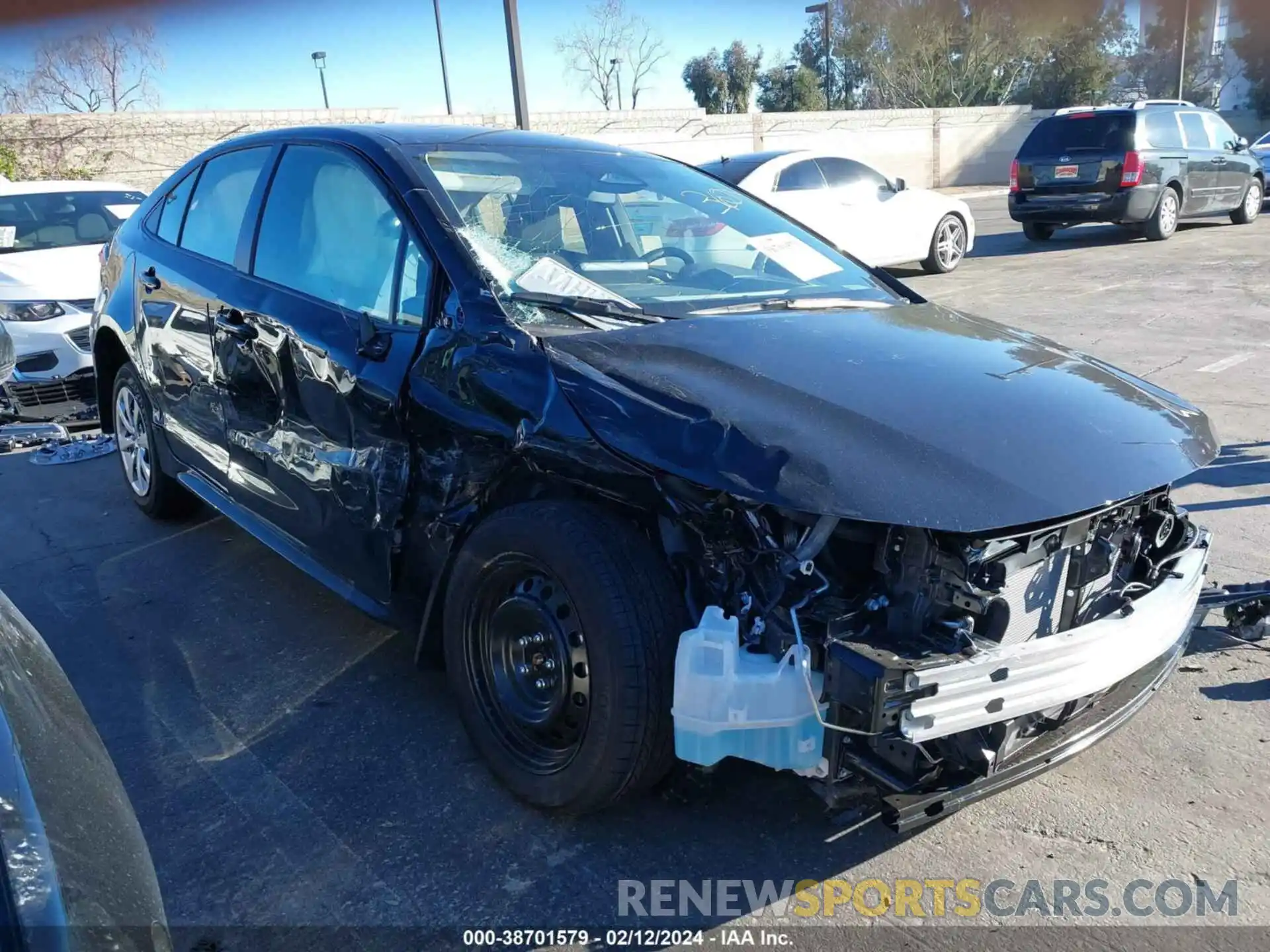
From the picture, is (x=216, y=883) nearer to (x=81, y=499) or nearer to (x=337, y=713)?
(x=337, y=713)

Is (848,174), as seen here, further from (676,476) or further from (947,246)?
(676,476)

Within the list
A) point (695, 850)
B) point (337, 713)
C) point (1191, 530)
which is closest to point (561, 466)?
point (695, 850)

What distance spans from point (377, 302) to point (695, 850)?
1.86 m

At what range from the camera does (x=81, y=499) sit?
5.71 m

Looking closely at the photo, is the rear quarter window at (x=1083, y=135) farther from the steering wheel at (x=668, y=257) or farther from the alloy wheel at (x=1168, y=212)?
the steering wheel at (x=668, y=257)

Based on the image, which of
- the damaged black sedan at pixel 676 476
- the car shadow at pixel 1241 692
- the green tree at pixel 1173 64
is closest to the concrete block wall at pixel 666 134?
the green tree at pixel 1173 64

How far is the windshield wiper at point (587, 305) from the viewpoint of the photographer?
9.60ft

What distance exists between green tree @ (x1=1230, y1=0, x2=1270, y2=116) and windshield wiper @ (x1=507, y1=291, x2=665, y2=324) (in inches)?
2135

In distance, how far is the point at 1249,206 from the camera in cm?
1688

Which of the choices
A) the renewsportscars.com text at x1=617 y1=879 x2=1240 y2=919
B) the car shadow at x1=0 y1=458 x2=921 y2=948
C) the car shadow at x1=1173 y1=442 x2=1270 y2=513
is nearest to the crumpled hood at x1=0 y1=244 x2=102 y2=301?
the car shadow at x1=0 y1=458 x2=921 y2=948

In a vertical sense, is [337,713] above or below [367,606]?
below

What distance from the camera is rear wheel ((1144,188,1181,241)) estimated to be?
14531 millimetres

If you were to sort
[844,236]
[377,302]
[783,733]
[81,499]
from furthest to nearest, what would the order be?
[844,236]
[81,499]
[377,302]
[783,733]

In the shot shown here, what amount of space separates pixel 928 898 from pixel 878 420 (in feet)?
3.81
